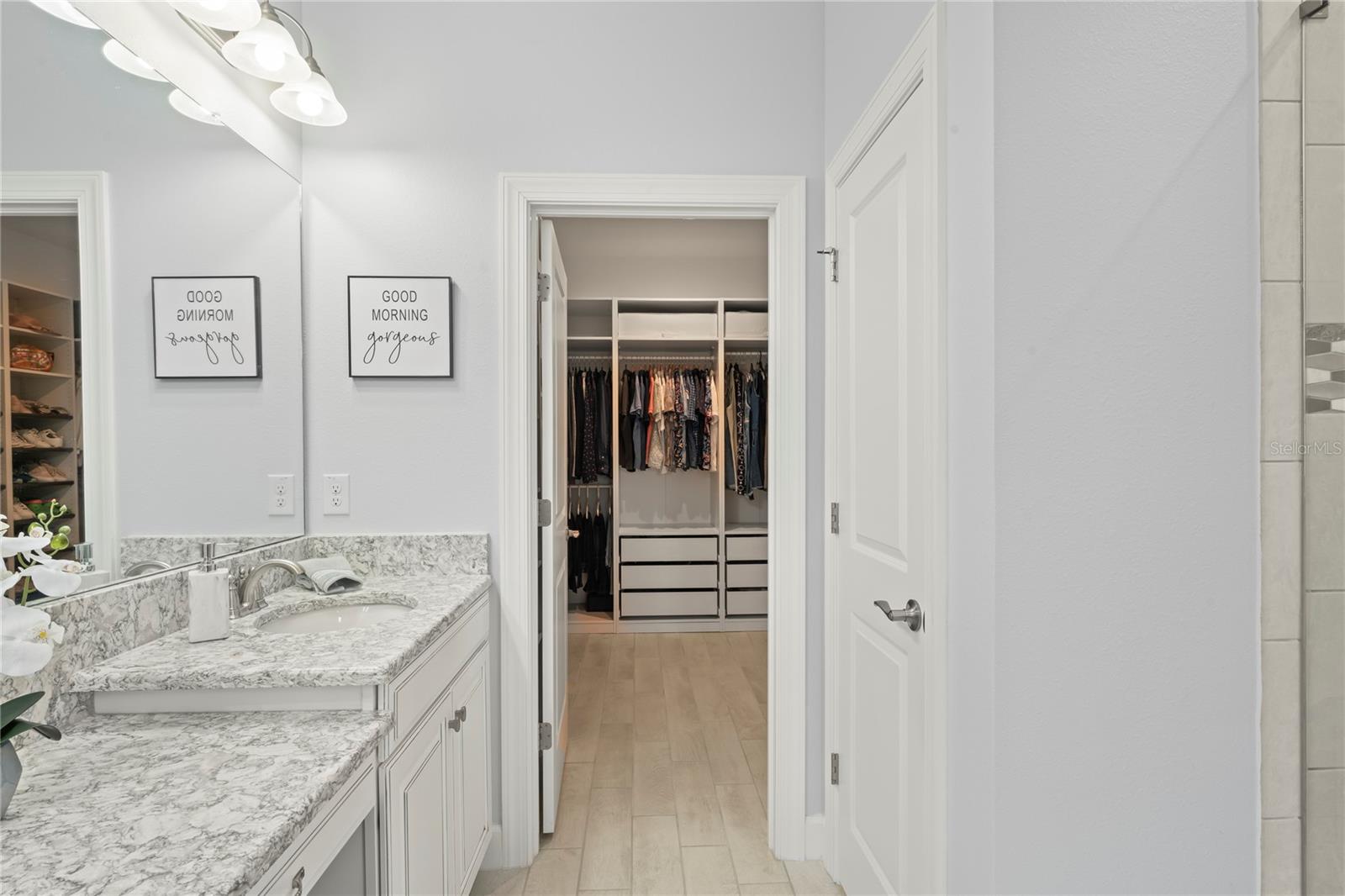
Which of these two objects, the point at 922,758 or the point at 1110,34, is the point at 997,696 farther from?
the point at 1110,34

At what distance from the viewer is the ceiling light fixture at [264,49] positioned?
1.55m

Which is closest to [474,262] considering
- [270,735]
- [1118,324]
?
[270,735]

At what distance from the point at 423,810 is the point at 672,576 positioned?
3.11m

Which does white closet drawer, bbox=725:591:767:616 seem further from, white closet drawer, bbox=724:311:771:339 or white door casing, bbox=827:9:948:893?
white door casing, bbox=827:9:948:893

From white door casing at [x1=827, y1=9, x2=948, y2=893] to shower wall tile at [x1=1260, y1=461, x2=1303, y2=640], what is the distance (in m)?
0.45

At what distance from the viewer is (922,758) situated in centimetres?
135

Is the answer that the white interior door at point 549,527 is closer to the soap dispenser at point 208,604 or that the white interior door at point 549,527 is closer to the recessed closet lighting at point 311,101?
the recessed closet lighting at point 311,101

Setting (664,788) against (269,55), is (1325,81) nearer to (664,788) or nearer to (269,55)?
(269,55)

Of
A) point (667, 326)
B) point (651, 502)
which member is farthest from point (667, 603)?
point (667, 326)

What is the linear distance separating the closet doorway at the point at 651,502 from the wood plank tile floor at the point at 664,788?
2 centimetres

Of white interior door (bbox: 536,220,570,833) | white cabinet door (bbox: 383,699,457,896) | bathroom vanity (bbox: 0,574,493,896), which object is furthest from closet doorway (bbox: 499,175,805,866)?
white cabinet door (bbox: 383,699,457,896)

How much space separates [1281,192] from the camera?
93cm

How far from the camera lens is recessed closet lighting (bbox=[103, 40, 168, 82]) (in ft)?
4.42

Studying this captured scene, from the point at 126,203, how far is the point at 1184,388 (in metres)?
2.02
